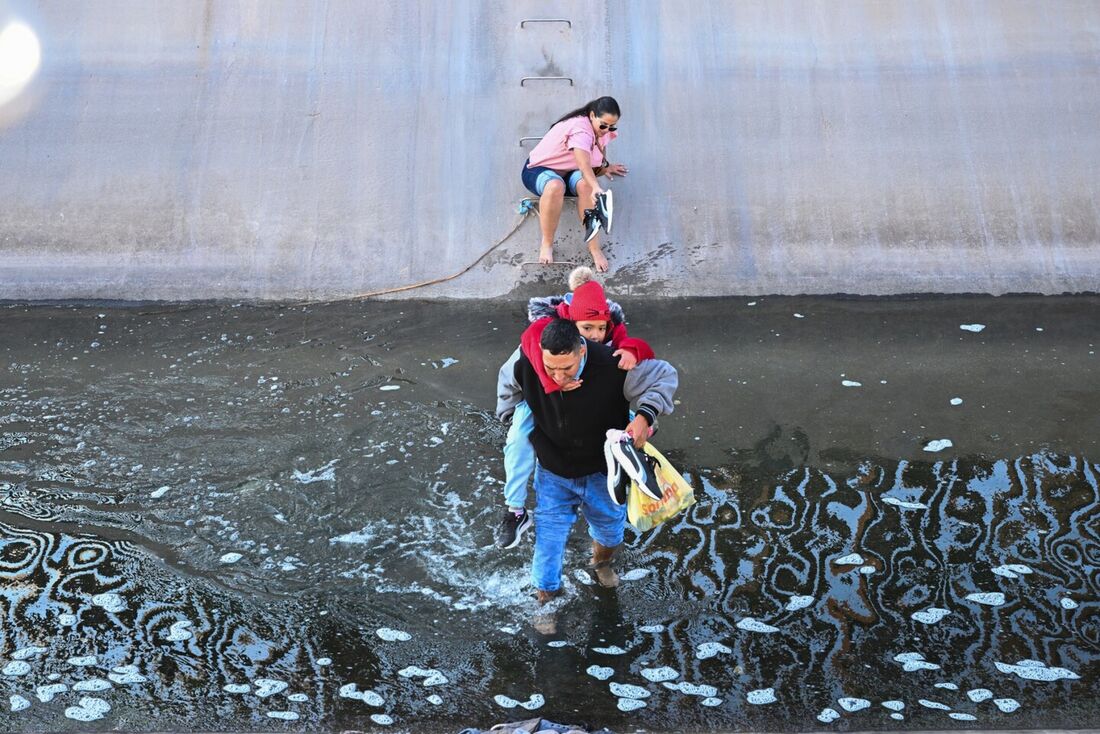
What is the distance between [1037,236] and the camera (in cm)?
841

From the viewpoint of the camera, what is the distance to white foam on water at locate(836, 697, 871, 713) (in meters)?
4.11

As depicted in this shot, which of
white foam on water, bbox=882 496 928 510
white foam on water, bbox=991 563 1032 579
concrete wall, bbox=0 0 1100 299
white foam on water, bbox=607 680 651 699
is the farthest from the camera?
concrete wall, bbox=0 0 1100 299

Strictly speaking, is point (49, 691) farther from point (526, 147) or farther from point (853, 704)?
point (526, 147)

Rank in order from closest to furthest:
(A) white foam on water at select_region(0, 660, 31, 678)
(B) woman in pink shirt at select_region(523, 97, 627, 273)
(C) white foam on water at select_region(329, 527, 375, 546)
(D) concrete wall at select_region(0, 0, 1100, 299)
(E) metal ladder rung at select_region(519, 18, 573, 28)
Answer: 1. (A) white foam on water at select_region(0, 660, 31, 678)
2. (C) white foam on water at select_region(329, 527, 375, 546)
3. (B) woman in pink shirt at select_region(523, 97, 627, 273)
4. (D) concrete wall at select_region(0, 0, 1100, 299)
5. (E) metal ladder rung at select_region(519, 18, 573, 28)

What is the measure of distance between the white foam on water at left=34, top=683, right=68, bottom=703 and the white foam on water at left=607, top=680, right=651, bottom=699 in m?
2.27

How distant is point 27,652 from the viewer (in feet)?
14.5

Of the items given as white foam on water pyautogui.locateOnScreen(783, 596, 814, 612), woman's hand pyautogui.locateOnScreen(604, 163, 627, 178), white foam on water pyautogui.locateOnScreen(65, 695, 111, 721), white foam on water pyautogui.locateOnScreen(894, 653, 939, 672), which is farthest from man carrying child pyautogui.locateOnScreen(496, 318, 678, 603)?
woman's hand pyautogui.locateOnScreen(604, 163, 627, 178)

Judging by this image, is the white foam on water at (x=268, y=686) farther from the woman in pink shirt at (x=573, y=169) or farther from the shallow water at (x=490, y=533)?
the woman in pink shirt at (x=573, y=169)

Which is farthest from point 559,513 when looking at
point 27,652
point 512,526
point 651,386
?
point 27,652

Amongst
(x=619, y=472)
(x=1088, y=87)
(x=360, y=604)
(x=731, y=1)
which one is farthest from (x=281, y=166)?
(x=1088, y=87)

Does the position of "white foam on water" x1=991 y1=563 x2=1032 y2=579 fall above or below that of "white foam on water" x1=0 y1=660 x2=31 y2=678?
above

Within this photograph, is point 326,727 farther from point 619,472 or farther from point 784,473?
point 784,473

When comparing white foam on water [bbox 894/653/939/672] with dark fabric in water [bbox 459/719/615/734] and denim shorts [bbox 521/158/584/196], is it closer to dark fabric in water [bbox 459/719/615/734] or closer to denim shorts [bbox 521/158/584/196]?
dark fabric in water [bbox 459/719/615/734]

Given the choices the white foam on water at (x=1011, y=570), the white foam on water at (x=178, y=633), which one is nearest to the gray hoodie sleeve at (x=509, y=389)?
the white foam on water at (x=178, y=633)
